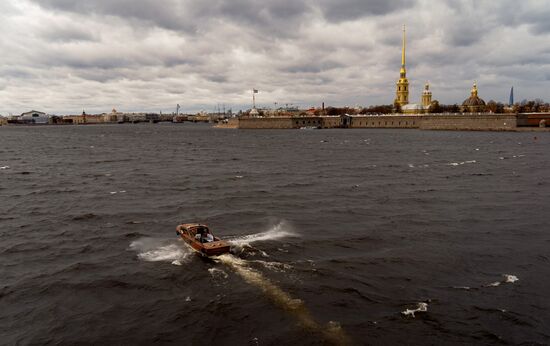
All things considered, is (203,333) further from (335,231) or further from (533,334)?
→ (335,231)

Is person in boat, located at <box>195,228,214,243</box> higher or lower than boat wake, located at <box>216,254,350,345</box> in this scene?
higher

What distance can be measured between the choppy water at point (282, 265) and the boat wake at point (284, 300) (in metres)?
0.08

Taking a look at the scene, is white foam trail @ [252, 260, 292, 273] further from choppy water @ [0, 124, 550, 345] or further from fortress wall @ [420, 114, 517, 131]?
fortress wall @ [420, 114, 517, 131]

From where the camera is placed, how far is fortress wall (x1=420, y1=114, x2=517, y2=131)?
165 m

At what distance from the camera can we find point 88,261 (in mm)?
25859

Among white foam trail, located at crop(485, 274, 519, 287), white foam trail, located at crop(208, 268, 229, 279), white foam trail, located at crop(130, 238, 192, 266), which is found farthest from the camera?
white foam trail, located at crop(130, 238, 192, 266)

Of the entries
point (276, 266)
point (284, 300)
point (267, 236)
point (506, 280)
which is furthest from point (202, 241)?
point (506, 280)

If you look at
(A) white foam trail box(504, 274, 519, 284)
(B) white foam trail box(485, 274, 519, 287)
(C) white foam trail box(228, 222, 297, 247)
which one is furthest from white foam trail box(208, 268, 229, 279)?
(A) white foam trail box(504, 274, 519, 284)

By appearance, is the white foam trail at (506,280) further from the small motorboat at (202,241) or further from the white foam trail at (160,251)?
the white foam trail at (160,251)

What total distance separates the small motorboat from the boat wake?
2.20 feet

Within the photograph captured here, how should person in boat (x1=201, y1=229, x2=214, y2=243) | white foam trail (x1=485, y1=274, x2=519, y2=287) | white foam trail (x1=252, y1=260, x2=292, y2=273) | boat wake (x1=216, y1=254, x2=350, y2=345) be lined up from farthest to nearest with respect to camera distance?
person in boat (x1=201, y1=229, x2=214, y2=243) < white foam trail (x1=252, y1=260, x2=292, y2=273) < white foam trail (x1=485, y1=274, x2=519, y2=287) < boat wake (x1=216, y1=254, x2=350, y2=345)

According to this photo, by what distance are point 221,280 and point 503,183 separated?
39.6m

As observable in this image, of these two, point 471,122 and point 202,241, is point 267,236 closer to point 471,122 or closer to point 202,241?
point 202,241

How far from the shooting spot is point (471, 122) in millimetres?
175375
